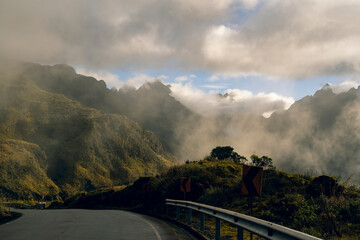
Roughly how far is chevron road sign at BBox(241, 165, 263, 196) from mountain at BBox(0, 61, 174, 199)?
88.0 meters

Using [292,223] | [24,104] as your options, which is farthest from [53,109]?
[292,223]

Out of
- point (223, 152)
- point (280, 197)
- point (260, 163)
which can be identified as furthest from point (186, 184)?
point (223, 152)

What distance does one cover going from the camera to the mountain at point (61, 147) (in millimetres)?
100562

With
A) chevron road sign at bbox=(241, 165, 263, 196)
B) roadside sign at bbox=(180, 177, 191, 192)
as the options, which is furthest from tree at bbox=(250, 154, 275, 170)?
chevron road sign at bbox=(241, 165, 263, 196)

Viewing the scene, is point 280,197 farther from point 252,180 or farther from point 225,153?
point 225,153

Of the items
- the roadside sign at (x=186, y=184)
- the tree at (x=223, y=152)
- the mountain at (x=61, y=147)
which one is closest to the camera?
the roadside sign at (x=186, y=184)

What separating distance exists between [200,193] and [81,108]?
134 m

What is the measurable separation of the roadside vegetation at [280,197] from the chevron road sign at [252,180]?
2.57 metres

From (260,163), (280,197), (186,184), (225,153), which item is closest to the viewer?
(186,184)

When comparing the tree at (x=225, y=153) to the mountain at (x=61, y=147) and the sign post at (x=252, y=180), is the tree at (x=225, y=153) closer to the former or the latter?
the mountain at (x=61, y=147)

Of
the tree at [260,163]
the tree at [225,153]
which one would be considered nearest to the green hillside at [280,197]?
the tree at [260,163]

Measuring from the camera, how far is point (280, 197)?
816 inches

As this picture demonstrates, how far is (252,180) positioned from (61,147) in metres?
116

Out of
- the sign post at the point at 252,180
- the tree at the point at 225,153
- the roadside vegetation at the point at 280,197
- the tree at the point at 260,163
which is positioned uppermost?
the tree at the point at 225,153
